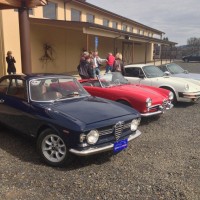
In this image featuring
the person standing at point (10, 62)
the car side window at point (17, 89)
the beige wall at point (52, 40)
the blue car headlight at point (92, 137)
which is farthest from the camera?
the beige wall at point (52, 40)

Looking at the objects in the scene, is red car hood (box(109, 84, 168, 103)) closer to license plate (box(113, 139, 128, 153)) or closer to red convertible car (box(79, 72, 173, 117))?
red convertible car (box(79, 72, 173, 117))

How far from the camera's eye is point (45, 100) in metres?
4.78

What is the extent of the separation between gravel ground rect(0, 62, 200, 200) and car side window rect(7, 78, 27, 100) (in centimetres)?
95

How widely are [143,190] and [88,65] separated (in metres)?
7.04

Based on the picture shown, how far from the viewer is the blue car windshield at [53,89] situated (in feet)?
16.0

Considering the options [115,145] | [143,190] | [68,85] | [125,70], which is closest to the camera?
[143,190]

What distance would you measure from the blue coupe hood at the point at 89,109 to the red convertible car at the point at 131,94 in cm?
147

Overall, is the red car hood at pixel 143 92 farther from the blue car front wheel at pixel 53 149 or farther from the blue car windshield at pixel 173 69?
the blue car windshield at pixel 173 69

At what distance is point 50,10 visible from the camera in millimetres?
17391

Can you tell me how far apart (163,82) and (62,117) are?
5.65 m

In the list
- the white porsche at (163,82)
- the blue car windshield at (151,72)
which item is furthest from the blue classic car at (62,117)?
the blue car windshield at (151,72)

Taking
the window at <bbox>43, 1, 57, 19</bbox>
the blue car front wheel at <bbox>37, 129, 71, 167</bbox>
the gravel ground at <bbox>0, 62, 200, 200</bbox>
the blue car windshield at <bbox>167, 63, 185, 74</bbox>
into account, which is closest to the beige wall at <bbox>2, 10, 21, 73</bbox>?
the window at <bbox>43, 1, 57, 19</bbox>

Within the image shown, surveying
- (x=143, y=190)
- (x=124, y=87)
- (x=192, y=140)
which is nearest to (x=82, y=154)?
(x=143, y=190)

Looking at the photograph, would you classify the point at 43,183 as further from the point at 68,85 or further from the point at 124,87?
the point at 124,87
